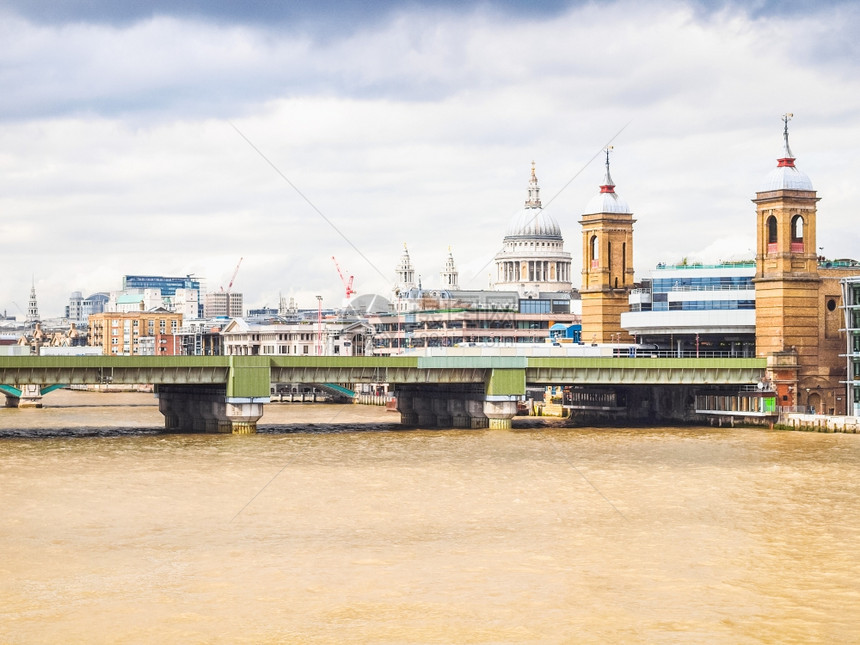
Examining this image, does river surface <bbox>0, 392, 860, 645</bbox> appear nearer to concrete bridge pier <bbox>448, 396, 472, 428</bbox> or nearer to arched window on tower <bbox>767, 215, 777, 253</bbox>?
concrete bridge pier <bbox>448, 396, 472, 428</bbox>

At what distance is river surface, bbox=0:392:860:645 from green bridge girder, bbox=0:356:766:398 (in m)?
16.8

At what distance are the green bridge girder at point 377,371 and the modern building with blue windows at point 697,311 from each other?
11706mm

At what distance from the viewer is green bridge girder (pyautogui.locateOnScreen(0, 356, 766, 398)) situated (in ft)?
372

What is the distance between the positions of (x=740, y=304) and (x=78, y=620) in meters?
108

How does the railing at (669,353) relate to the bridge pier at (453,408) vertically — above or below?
above

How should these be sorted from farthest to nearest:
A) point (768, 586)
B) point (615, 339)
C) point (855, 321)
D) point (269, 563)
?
point (615, 339), point (855, 321), point (269, 563), point (768, 586)

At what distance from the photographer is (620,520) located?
6069 cm

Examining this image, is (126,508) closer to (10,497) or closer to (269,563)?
(10,497)

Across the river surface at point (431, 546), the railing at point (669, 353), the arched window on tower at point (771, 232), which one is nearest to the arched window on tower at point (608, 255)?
the railing at point (669, 353)

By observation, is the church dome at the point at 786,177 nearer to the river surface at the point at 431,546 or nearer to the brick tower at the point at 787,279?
the brick tower at the point at 787,279

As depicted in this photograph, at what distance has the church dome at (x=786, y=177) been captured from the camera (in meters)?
128

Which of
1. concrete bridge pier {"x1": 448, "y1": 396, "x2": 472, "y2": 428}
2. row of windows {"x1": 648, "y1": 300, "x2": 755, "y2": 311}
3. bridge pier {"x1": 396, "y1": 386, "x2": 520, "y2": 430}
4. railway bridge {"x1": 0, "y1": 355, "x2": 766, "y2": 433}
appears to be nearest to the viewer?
railway bridge {"x1": 0, "y1": 355, "x2": 766, "y2": 433}

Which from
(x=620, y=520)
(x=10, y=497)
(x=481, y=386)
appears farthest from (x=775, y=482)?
(x=481, y=386)

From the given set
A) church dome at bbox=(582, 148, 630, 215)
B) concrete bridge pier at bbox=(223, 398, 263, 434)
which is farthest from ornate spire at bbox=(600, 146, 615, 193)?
concrete bridge pier at bbox=(223, 398, 263, 434)
